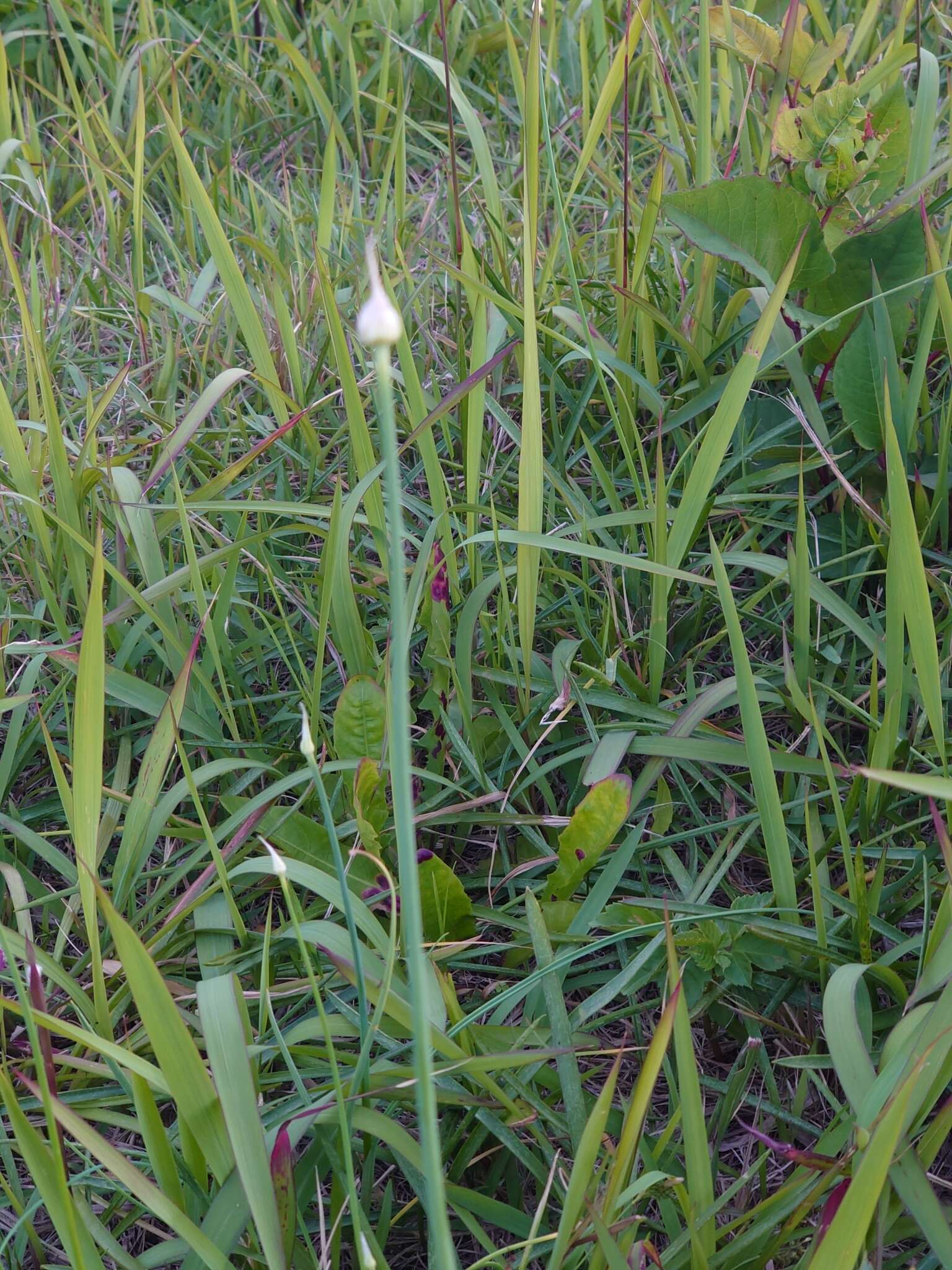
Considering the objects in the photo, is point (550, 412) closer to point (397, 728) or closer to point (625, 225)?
point (625, 225)

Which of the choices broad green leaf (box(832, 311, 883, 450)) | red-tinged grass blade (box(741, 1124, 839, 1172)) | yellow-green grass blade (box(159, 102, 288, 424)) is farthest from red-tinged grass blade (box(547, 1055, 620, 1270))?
yellow-green grass blade (box(159, 102, 288, 424))

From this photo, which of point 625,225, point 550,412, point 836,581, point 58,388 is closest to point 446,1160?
point 836,581

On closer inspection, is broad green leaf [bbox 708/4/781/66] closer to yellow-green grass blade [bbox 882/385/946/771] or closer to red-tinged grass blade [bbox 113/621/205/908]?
yellow-green grass blade [bbox 882/385/946/771]

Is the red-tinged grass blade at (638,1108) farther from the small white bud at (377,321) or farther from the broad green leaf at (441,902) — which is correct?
the small white bud at (377,321)

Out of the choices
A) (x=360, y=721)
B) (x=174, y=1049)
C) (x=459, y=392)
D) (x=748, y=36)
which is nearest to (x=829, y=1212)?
(x=174, y=1049)

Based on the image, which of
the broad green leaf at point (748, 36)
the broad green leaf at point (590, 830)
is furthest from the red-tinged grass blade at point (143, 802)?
the broad green leaf at point (748, 36)

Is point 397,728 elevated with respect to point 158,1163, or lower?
elevated
